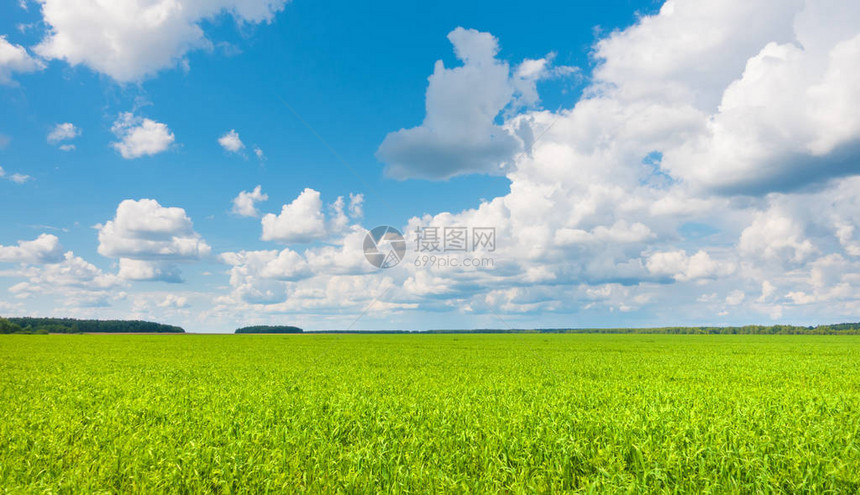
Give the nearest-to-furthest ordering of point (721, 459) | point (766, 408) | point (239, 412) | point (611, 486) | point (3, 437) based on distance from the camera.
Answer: point (611, 486) < point (721, 459) < point (3, 437) < point (239, 412) < point (766, 408)

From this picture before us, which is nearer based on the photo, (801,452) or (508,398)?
(801,452)

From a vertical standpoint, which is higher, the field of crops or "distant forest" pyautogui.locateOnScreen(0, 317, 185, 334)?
the field of crops

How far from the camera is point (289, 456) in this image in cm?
634

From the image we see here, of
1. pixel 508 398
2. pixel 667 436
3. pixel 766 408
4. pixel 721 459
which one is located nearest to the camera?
pixel 721 459

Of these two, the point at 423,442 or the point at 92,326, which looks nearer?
the point at 423,442

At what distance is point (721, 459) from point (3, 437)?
12.0 metres

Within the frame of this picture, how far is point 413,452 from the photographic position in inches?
253

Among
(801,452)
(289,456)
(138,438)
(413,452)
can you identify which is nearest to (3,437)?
(138,438)

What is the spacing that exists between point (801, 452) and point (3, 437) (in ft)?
43.6

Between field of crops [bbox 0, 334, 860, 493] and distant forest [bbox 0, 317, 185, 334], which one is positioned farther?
distant forest [bbox 0, 317, 185, 334]

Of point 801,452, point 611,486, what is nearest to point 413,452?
point 611,486

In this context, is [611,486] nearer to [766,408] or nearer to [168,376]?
[766,408]

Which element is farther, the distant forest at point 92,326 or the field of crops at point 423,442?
the distant forest at point 92,326

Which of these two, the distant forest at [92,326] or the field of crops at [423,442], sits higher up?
the field of crops at [423,442]
